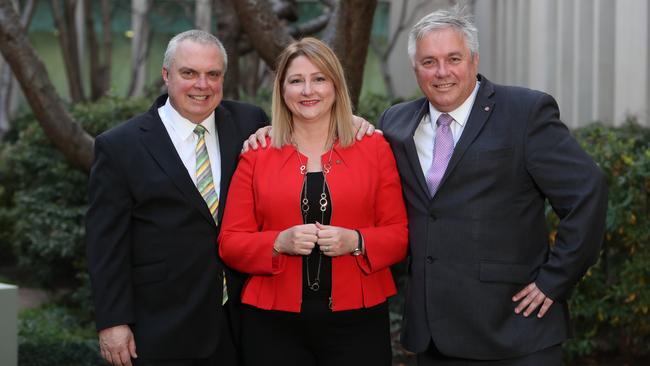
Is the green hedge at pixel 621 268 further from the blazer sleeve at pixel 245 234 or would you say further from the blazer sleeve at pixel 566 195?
the blazer sleeve at pixel 245 234

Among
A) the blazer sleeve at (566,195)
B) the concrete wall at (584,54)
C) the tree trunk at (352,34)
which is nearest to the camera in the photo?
the blazer sleeve at (566,195)

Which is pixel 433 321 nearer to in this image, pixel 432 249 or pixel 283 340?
pixel 432 249

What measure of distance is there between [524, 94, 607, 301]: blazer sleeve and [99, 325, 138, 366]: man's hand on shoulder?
6.13 ft

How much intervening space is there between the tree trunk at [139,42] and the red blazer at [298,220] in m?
15.8

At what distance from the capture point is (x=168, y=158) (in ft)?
15.5

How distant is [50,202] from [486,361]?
730 cm

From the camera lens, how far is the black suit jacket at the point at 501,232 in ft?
14.1

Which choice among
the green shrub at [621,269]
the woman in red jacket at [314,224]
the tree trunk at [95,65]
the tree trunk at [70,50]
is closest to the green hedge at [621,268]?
the green shrub at [621,269]

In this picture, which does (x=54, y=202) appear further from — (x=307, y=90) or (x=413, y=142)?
(x=413, y=142)

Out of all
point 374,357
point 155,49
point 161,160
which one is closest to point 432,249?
point 374,357

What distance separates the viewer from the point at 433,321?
444 cm

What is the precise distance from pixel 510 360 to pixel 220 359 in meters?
1.36

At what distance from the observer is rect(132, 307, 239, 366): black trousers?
473 cm

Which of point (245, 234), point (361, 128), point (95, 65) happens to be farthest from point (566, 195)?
point (95, 65)
